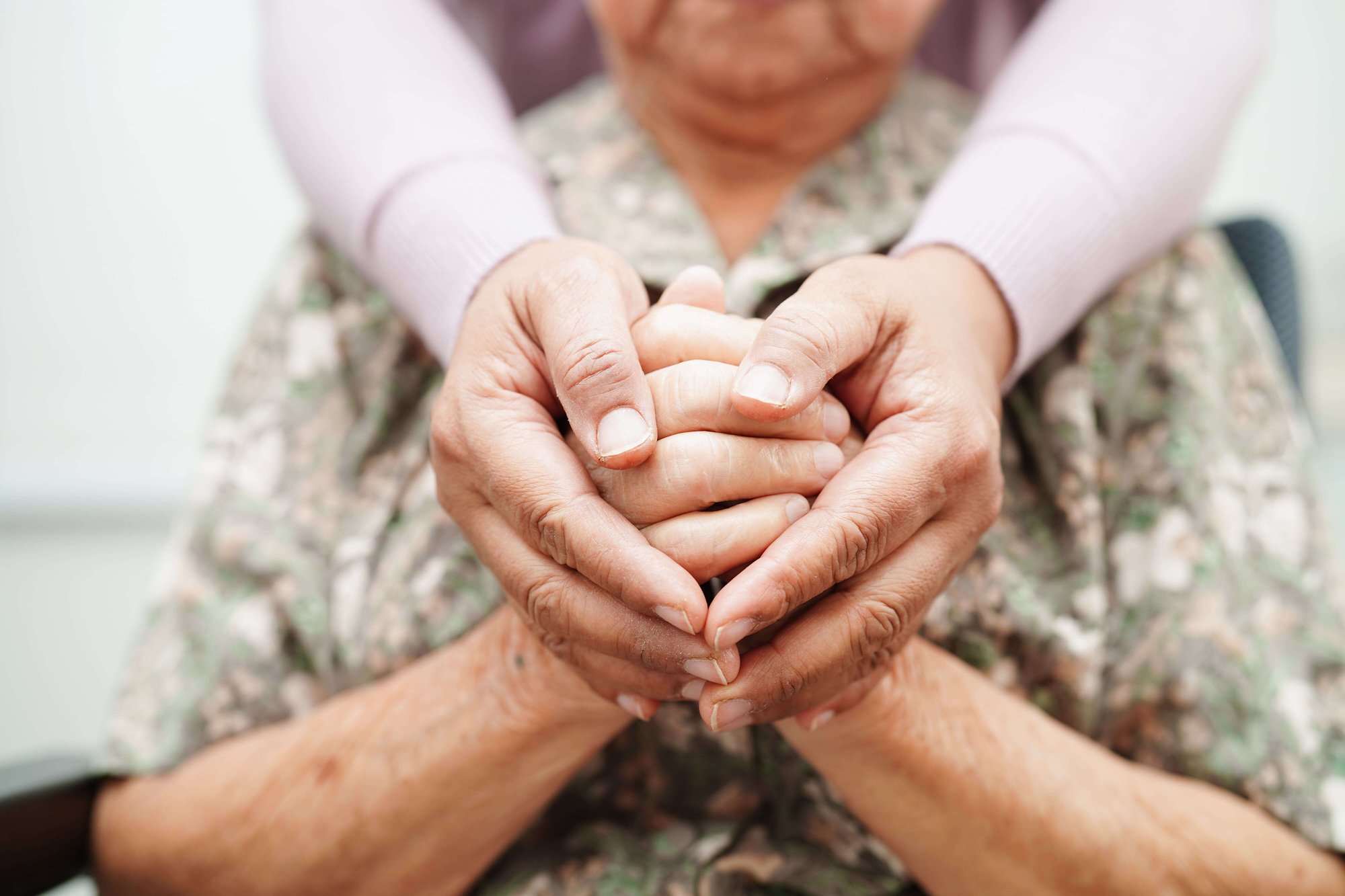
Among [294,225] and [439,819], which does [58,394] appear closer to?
[294,225]

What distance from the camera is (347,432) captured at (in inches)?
29.2

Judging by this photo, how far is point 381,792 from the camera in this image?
59 centimetres

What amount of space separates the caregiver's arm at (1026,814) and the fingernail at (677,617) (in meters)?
0.17

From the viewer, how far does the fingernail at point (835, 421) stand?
1.59 feet

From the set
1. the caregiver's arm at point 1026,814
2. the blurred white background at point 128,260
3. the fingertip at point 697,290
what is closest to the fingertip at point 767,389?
the fingertip at point 697,290

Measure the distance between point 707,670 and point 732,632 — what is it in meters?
0.03

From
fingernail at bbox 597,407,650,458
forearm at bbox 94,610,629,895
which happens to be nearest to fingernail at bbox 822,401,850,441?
fingernail at bbox 597,407,650,458

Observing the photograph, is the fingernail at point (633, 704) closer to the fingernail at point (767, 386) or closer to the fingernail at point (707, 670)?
the fingernail at point (707, 670)

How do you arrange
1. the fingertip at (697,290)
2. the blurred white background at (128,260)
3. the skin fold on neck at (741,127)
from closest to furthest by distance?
the fingertip at (697,290)
the skin fold on neck at (741,127)
the blurred white background at (128,260)

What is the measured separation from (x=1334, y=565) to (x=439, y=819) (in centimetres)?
64

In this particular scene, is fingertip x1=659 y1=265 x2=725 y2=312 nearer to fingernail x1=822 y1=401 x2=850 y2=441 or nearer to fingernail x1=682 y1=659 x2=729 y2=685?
fingernail x1=822 y1=401 x2=850 y2=441

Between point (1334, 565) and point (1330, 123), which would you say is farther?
point (1330, 123)

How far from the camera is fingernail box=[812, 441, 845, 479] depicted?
47 centimetres

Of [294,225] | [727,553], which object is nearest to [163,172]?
[294,225]
